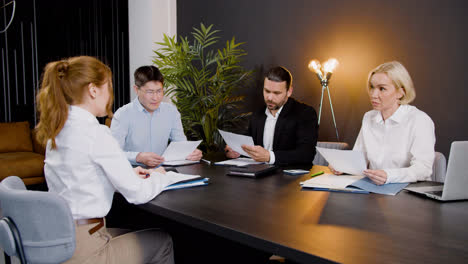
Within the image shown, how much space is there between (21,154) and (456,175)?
5.30 m

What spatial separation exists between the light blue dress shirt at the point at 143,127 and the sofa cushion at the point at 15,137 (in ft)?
10.6

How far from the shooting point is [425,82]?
11.3 feet

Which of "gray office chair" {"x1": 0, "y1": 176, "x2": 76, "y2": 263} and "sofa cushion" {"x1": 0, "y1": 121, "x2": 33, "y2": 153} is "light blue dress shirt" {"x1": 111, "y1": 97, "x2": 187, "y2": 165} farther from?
"sofa cushion" {"x1": 0, "y1": 121, "x2": 33, "y2": 153}

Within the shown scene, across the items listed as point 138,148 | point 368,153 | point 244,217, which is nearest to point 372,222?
point 244,217

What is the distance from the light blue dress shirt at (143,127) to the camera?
110 inches

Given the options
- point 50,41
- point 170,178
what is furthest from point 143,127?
point 50,41

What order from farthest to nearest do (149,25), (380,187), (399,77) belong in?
(149,25) < (399,77) < (380,187)

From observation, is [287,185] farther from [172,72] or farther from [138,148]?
[172,72]

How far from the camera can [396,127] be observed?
7.02 ft

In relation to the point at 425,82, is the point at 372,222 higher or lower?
lower

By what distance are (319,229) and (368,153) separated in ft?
4.21

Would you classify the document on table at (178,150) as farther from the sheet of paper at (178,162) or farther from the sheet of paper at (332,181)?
the sheet of paper at (332,181)

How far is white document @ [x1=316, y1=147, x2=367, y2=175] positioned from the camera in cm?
171

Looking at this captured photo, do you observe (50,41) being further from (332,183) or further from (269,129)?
(332,183)
